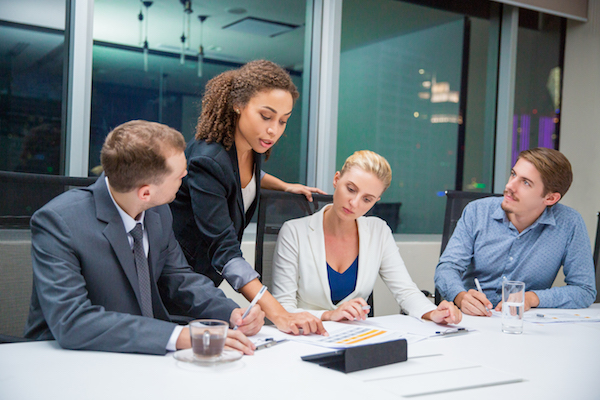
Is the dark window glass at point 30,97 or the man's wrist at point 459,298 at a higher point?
the dark window glass at point 30,97

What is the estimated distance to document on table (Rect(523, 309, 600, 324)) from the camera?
180 cm

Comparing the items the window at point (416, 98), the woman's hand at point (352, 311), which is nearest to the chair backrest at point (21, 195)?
the woman's hand at point (352, 311)

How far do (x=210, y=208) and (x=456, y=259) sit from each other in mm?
1127

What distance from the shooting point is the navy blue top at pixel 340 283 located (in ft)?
6.58

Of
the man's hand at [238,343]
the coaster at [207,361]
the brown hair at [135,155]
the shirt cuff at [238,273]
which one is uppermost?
the brown hair at [135,155]

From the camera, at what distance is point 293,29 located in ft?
12.2

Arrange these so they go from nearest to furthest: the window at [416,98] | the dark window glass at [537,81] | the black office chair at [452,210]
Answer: the black office chair at [452,210] < the window at [416,98] < the dark window glass at [537,81]

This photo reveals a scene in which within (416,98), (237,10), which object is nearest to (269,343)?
(237,10)

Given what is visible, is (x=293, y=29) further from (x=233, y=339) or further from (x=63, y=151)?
(x=233, y=339)

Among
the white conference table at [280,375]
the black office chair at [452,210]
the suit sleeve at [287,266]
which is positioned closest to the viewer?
the white conference table at [280,375]

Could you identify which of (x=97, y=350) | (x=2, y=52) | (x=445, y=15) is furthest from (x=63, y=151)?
(x=445, y=15)

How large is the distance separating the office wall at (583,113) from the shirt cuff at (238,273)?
3855 millimetres

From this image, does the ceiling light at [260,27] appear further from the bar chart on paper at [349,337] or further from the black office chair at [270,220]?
the bar chart on paper at [349,337]

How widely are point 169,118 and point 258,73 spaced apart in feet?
5.46
